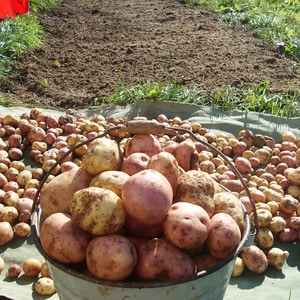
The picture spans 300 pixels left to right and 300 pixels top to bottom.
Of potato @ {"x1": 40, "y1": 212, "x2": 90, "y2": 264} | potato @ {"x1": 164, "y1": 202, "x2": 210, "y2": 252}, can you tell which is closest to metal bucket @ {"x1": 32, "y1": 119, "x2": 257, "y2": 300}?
potato @ {"x1": 40, "y1": 212, "x2": 90, "y2": 264}

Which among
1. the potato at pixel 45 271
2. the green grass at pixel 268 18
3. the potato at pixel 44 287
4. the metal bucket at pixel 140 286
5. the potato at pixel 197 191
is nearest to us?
the metal bucket at pixel 140 286

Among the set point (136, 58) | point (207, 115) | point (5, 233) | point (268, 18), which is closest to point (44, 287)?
point (5, 233)

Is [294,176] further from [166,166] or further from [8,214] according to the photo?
[8,214]

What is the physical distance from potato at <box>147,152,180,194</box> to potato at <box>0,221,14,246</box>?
1.37 metres

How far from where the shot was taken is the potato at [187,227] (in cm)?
183

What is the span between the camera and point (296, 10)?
35.0 ft

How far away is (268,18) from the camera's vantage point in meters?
8.81

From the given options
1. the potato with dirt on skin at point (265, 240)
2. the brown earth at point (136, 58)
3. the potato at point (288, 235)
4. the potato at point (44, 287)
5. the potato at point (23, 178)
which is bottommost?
the potato at point (288, 235)

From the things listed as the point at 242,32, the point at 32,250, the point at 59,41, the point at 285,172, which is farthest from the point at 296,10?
the point at 32,250

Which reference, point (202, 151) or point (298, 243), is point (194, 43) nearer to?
point (202, 151)

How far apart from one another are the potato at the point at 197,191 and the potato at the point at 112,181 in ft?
0.92

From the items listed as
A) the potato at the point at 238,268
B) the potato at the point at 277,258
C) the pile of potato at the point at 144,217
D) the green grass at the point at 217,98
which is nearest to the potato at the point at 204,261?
the pile of potato at the point at 144,217

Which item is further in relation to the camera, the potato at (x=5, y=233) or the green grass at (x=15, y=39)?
the green grass at (x=15, y=39)

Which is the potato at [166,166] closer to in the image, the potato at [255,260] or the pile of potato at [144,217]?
the pile of potato at [144,217]
